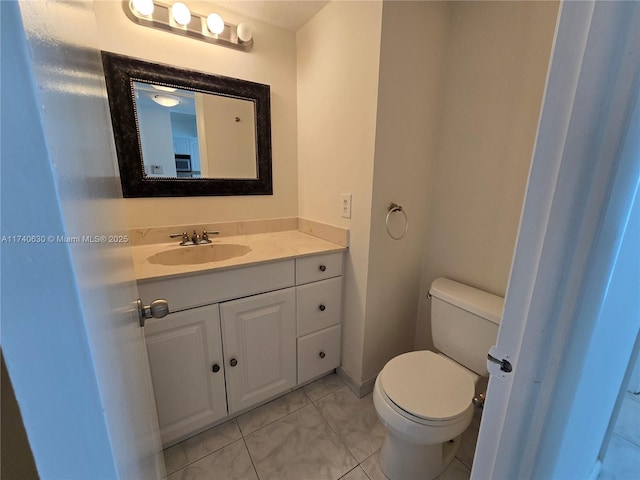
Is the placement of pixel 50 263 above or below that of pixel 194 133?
below

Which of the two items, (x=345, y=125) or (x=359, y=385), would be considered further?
Result: (x=359, y=385)

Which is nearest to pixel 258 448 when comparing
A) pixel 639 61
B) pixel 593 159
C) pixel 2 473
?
pixel 2 473

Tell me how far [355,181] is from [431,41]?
2.52 ft

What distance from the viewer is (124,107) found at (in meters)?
1.32

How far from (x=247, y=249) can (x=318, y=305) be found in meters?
0.51

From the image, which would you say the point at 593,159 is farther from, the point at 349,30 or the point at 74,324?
the point at 349,30

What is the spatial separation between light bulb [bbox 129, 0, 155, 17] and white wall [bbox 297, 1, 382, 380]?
0.80m

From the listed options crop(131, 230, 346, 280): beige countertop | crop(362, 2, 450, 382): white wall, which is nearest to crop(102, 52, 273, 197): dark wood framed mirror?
crop(131, 230, 346, 280): beige countertop

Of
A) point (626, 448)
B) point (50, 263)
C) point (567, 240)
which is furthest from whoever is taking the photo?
point (626, 448)

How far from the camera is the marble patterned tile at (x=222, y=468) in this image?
3.73 ft

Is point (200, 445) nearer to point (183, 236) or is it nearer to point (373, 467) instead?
point (373, 467)

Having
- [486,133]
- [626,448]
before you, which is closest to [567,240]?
[486,133]

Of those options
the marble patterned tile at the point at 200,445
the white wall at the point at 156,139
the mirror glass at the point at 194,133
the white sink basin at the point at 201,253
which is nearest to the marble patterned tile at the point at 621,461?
the marble patterned tile at the point at 200,445

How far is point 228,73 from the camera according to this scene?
155 cm
